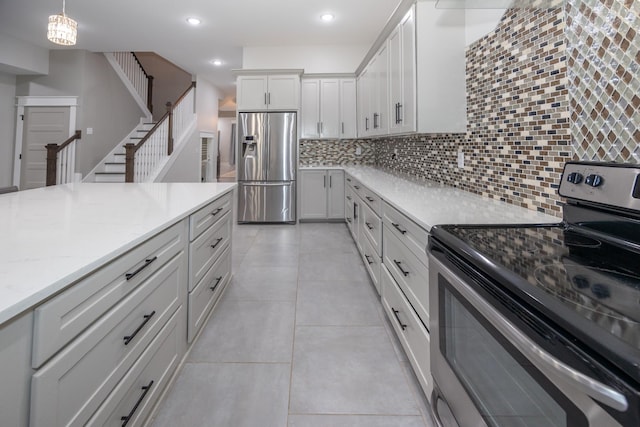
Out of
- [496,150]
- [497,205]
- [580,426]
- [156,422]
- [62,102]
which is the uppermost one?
[62,102]

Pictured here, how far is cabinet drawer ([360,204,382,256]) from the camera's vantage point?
94.8 inches

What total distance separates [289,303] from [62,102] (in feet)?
20.4

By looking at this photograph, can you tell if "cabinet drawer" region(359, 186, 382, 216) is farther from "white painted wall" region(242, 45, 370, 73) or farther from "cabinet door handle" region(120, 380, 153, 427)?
"white painted wall" region(242, 45, 370, 73)

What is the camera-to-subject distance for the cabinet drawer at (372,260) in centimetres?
246

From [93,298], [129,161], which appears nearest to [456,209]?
[93,298]

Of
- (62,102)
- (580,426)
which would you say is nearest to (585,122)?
(580,426)

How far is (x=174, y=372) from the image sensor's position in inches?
61.5

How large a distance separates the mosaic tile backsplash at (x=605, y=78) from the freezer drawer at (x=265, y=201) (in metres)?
4.14

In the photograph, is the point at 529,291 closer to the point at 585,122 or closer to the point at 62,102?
the point at 585,122

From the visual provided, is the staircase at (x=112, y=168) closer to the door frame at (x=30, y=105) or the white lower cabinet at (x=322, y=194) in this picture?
the door frame at (x=30, y=105)

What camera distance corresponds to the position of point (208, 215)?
1984 millimetres

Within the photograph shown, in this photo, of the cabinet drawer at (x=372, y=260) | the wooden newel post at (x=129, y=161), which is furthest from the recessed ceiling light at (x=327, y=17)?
the wooden newel post at (x=129, y=161)

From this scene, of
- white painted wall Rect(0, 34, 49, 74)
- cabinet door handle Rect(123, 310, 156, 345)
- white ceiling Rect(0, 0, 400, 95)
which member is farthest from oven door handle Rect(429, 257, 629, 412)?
white painted wall Rect(0, 34, 49, 74)

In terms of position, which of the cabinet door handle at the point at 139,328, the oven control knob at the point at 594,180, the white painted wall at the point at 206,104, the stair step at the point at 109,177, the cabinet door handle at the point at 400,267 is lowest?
the cabinet door handle at the point at 139,328
